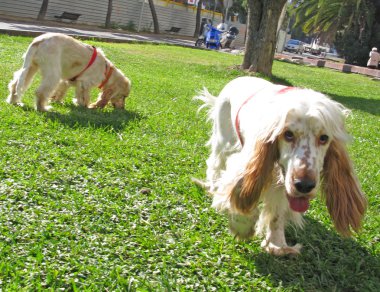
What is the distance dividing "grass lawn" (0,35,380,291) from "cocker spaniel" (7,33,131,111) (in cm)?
60

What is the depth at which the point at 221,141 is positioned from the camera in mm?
3980

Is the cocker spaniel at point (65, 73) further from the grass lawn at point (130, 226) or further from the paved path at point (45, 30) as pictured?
the paved path at point (45, 30)

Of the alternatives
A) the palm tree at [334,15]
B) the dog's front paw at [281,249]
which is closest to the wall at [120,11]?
the palm tree at [334,15]

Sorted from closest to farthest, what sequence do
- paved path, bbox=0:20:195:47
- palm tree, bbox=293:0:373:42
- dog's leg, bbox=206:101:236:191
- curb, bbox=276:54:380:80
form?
dog's leg, bbox=206:101:236:191, paved path, bbox=0:20:195:47, curb, bbox=276:54:380:80, palm tree, bbox=293:0:373:42

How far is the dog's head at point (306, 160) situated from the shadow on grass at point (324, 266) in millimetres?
315

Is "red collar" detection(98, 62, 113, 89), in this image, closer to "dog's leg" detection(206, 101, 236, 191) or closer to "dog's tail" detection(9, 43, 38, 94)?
"dog's tail" detection(9, 43, 38, 94)

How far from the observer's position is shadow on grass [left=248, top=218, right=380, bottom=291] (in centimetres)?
307

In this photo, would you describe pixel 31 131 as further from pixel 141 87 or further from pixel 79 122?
pixel 141 87

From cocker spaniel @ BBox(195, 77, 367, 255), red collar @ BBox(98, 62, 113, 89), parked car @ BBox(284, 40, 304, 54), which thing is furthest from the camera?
parked car @ BBox(284, 40, 304, 54)

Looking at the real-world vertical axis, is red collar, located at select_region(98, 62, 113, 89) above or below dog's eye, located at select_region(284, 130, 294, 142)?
below

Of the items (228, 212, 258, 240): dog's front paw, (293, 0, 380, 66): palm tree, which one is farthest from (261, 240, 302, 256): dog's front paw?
(293, 0, 380, 66): palm tree

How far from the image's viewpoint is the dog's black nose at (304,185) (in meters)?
2.62

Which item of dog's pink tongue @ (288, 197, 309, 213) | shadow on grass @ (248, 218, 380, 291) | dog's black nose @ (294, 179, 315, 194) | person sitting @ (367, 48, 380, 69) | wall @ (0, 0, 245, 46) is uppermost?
wall @ (0, 0, 245, 46)

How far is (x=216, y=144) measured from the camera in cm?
411
